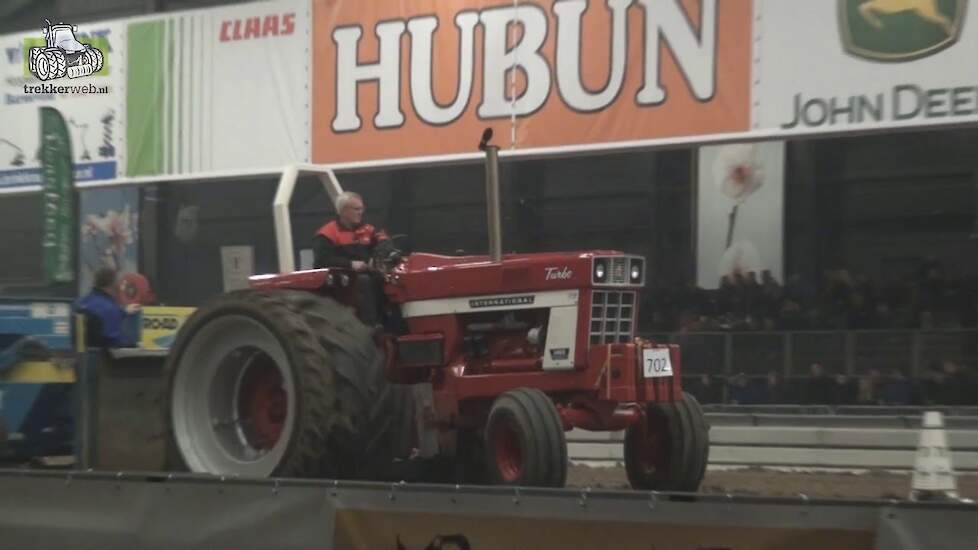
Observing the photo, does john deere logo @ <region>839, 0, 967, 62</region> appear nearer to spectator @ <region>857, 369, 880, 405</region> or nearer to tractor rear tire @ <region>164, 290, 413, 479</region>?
spectator @ <region>857, 369, 880, 405</region>

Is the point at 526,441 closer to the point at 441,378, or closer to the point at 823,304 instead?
the point at 441,378

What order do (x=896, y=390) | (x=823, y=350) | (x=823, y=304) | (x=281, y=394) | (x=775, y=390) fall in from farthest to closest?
(x=823, y=304) → (x=775, y=390) → (x=823, y=350) → (x=896, y=390) → (x=281, y=394)

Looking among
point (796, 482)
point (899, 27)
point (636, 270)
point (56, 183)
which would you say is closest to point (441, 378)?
point (636, 270)

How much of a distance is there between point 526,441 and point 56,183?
13.0m

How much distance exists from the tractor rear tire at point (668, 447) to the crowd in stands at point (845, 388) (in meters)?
7.46

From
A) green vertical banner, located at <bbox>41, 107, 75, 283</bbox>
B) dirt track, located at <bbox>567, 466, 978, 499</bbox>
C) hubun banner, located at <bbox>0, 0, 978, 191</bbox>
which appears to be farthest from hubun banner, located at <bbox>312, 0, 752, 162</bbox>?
green vertical banner, located at <bbox>41, 107, 75, 283</bbox>

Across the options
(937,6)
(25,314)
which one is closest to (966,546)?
(25,314)

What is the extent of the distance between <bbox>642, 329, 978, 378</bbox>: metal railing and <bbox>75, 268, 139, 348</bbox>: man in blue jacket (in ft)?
26.3

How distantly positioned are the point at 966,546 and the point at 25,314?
6028 mm

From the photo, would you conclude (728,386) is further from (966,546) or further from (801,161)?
(966,546)

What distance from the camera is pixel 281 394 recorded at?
26.1 feet

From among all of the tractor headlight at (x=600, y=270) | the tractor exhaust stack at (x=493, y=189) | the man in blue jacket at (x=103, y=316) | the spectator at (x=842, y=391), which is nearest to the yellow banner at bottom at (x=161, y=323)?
the man in blue jacket at (x=103, y=316)

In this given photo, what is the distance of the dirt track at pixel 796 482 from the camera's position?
32.0 feet

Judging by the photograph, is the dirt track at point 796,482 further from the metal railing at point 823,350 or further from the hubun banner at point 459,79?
the hubun banner at point 459,79
